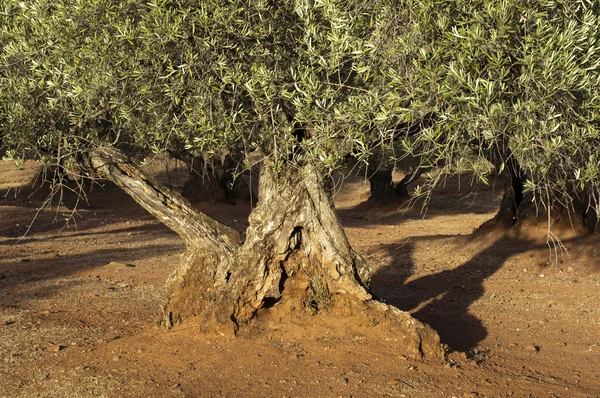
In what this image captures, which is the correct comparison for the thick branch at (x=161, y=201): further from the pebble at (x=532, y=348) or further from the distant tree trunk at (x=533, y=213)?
the distant tree trunk at (x=533, y=213)

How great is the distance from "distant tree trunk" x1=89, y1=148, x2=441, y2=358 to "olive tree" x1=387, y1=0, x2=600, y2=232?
2263 millimetres

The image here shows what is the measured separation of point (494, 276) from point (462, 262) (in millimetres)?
1290

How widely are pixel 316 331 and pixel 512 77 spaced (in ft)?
13.6

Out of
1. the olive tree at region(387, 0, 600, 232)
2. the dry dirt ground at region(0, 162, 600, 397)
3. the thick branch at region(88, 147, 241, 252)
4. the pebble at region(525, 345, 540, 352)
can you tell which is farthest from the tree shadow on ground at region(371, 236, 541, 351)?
the olive tree at region(387, 0, 600, 232)

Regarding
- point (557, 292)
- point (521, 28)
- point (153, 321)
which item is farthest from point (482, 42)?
point (557, 292)

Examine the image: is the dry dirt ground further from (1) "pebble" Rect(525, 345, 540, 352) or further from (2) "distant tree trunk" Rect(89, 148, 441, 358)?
(2) "distant tree trunk" Rect(89, 148, 441, 358)

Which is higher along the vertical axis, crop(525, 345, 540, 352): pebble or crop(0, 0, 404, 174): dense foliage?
crop(0, 0, 404, 174): dense foliage

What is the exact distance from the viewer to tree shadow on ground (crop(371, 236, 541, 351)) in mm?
10797

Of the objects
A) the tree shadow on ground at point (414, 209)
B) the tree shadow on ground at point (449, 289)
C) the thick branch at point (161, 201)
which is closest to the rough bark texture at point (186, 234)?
the thick branch at point (161, 201)

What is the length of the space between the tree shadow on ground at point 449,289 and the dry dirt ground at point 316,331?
0.04 meters

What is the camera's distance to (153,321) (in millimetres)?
10555

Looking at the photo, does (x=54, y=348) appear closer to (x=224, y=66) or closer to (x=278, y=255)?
(x=278, y=255)

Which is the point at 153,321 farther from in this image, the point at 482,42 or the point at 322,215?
the point at 482,42

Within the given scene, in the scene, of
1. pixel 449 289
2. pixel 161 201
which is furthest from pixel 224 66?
pixel 449 289
